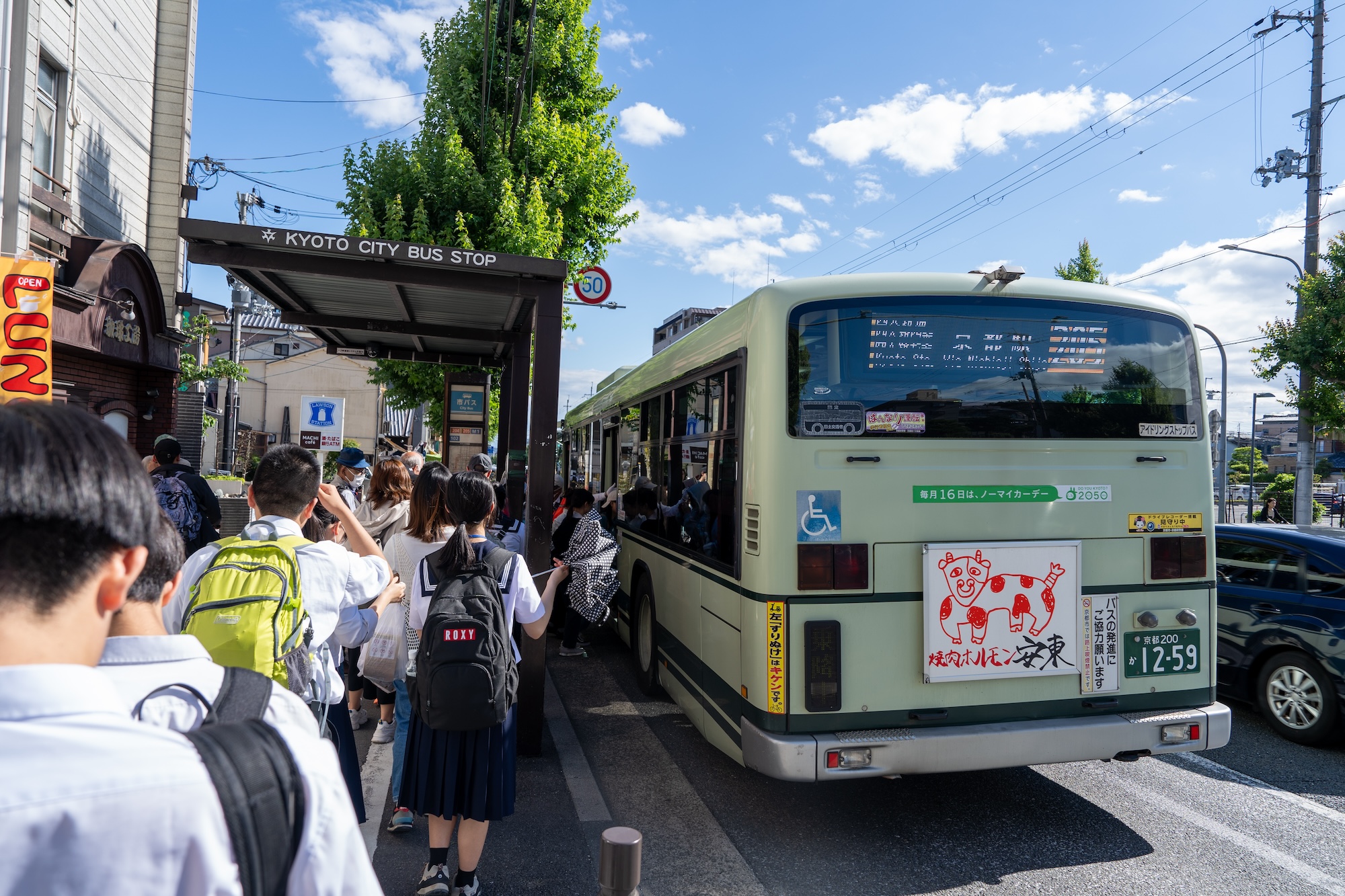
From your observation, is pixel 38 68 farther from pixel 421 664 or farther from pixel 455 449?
pixel 421 664

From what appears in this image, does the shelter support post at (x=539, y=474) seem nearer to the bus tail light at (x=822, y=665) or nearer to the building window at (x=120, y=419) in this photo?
the bus tail light at (x=822, y=665)

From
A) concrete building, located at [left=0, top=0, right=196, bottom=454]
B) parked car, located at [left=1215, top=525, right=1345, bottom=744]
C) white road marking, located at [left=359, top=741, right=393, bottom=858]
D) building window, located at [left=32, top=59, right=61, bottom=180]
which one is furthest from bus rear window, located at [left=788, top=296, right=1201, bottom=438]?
building window, located at [left=32, top=59, right=61, bottom=180]

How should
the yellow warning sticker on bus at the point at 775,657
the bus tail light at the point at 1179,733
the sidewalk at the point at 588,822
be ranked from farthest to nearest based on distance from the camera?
the bus tail light at the point at 1179,733 → the yellow warning sticker on bus at the point at 775,657 → the sidewalk at the point at 588,822

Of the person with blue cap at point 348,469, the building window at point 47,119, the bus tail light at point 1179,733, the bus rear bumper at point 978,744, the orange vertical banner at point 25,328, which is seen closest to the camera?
the bus rear bumper at point 978,744

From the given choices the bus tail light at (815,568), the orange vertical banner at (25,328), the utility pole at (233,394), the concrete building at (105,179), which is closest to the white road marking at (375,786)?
the bus tail light at (815,568)

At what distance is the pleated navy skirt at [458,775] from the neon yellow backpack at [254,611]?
0.96 m

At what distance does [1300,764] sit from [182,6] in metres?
17.9

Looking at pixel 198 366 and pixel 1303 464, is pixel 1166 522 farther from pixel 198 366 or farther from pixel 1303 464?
pixel 1303 464

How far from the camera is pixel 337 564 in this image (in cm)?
281

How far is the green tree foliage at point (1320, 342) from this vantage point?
1667 centimetres

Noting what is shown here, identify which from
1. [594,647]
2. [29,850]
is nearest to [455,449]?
[594,647]

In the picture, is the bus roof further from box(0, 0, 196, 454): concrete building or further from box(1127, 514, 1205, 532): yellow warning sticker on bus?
box(0, 0, 196, 454): concrete building

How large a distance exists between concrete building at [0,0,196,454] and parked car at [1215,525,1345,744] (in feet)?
37.2

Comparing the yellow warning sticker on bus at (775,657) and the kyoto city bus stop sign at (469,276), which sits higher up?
the kyoto city bus stop sign at (469,276)
